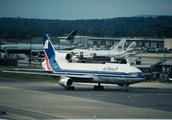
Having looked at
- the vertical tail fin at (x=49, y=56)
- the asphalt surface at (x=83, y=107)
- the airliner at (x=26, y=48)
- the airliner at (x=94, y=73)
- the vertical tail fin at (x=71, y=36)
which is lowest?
the asphalt surface at (x=83, y=107)

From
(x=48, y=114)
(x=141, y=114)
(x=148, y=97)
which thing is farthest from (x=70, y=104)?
(x=148, y=97)

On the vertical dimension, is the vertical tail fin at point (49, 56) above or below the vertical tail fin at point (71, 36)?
below

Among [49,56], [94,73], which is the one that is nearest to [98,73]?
[94,73]

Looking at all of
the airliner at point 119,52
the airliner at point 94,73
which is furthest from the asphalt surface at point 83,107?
the airliner at point 119,52

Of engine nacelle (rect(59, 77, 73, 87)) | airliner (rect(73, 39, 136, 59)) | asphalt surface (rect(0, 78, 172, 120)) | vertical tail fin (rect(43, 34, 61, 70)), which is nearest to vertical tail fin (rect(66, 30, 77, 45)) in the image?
airliner (rect(73, 39, 136, 59))

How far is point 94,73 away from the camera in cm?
4575

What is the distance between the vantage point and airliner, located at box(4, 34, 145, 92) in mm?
43500

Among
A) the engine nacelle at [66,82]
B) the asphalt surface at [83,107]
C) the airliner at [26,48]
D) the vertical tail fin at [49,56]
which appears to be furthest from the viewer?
the airliner at [26,48]

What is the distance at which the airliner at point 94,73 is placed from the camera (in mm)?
43500

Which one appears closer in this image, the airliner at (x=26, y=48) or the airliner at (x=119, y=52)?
the airliner at (x=119, y=52)

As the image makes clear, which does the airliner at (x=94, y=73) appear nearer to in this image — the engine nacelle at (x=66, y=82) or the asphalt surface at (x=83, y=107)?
the engine nacelle at (x=66, y=82)

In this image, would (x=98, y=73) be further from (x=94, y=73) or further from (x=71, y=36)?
(x=71, y=36)

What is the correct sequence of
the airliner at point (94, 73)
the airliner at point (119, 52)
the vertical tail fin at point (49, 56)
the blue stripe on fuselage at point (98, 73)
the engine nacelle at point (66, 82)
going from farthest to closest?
the airliner at point (119, 52) < the vertical tail fin at point (49, 56) < the engine nacelle at point (66, 82) < the airliner at point (94, 73) < the blue stripe on fuselage at point (98, 73)

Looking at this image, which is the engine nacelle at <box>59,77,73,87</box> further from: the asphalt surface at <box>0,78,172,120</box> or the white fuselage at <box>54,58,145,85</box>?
the asphalt surface at <box>0,78,172,120</box>
